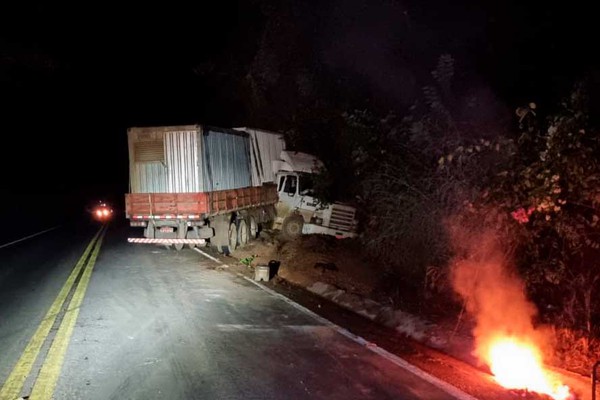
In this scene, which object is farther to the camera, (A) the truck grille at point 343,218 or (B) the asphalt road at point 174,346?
(A) the truck grille at point 343,218

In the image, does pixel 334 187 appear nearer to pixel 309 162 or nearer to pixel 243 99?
pixel 309 162

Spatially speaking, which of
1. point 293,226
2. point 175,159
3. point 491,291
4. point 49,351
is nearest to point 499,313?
point 491,291

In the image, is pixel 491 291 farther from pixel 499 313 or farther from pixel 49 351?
pixel 49 351

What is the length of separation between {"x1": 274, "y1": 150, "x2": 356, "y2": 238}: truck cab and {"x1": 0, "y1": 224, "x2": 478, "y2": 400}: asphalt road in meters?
6.31

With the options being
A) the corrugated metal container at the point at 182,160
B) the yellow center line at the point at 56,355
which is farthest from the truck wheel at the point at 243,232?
the yellow center line at the point at 56,355

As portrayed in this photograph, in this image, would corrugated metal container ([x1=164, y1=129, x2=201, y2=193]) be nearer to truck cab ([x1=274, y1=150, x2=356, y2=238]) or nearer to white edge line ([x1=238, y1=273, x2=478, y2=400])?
truck cab ([x1=274, y1=150, x2=356, y2=238])

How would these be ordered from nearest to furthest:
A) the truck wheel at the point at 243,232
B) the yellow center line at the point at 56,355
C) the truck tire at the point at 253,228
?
the yellow center line at the point at 56,355
the truck wheel at the point at 243,232
the truck tire at the point at 253,228

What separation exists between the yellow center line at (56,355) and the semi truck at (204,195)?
470 centimetres

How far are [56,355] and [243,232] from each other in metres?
10.7

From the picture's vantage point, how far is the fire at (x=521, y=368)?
5.73m

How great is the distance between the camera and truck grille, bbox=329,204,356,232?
17188 millimetres

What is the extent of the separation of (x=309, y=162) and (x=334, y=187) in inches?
79.2

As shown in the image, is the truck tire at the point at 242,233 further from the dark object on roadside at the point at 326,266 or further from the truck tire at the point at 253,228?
the dark object on roadside at the point at 326,266

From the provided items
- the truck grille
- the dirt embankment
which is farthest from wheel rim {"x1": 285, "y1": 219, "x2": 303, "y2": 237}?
the truck grille
